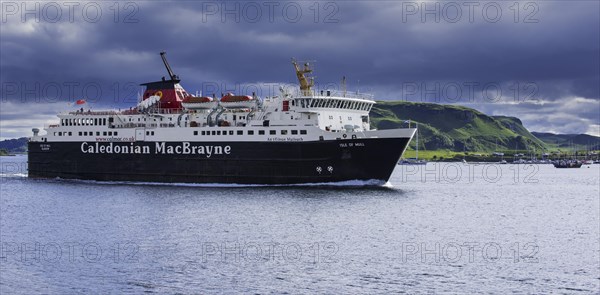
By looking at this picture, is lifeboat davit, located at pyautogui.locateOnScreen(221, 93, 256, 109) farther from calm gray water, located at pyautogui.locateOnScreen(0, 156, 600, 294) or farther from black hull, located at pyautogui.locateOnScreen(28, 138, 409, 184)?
calm gray water, located at pyautogui.locateOnScreen(0, 156, 600, 294)

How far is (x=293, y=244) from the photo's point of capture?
30562 mm

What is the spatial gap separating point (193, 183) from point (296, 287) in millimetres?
37153

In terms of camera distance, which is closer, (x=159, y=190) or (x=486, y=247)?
(x=486, y=247)

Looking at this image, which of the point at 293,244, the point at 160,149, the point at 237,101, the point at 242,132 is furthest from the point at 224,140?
the point at 293,244

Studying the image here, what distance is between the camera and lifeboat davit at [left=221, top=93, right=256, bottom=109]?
5781 cm

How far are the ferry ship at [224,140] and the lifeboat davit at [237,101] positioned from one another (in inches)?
3.5

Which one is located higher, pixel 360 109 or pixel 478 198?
pixel 360 109

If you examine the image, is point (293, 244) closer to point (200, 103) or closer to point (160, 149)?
point (160, 149)

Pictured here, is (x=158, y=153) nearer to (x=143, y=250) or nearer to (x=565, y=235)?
(x=143, y=250)

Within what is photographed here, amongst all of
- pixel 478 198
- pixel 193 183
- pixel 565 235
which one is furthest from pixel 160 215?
pixel 478 198

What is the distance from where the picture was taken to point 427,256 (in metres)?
28.2

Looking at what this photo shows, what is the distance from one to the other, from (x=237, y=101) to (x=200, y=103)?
437 cm

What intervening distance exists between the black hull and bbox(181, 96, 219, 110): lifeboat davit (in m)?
4.27

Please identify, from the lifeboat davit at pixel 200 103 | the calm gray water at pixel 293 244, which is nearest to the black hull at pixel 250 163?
the calm gray water at pixel 293 244
